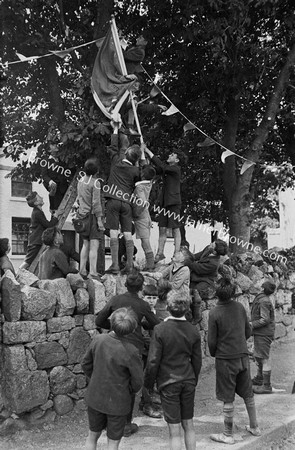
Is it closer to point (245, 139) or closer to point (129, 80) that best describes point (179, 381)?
point (129, 80)

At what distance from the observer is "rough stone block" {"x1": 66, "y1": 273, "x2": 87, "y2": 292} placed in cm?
658

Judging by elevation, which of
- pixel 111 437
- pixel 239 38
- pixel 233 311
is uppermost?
pixel 239 38

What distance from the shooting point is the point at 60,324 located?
6285 millimetres

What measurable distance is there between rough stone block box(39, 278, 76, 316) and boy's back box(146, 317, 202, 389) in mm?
1713

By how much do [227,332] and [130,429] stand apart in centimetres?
162

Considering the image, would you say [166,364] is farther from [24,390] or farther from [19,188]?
[19,188]

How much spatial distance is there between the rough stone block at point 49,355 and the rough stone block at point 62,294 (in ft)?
1.33

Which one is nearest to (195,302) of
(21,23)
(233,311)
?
(233,311)

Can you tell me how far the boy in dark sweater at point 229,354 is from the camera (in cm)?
569

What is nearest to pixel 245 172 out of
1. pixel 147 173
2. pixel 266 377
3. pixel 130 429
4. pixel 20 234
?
pixel 147 173

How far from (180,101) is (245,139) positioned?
8.52 ft

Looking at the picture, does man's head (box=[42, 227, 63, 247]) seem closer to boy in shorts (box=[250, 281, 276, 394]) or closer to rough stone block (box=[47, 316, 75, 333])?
rough stone block (box=[47, 316, 75, 333])

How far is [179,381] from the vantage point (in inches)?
194

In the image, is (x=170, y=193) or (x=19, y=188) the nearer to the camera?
(x=170, y=193)
